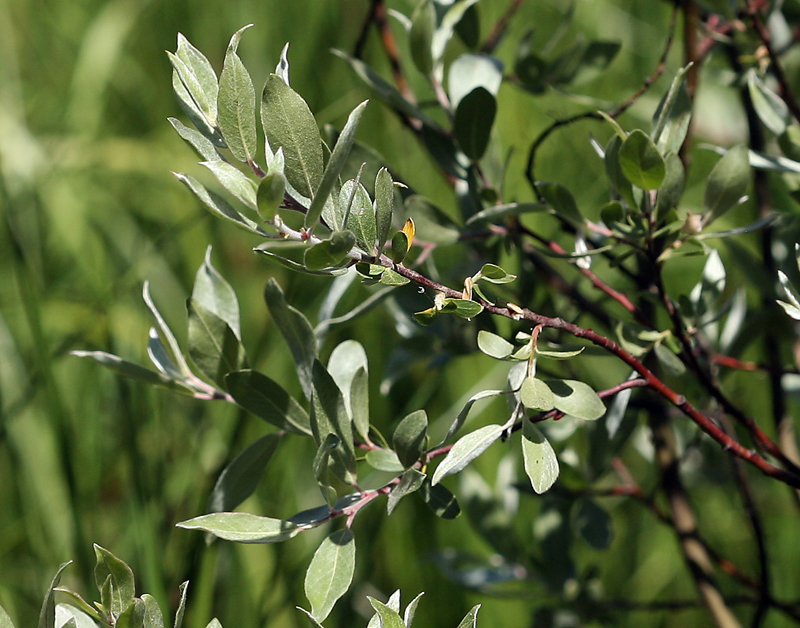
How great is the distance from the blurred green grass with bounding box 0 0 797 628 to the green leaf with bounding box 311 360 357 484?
228 millimetres

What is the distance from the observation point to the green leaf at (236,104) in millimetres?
307

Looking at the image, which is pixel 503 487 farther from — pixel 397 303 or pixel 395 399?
pixel 395 399

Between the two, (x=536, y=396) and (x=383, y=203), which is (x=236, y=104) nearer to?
(x=383, y=203)

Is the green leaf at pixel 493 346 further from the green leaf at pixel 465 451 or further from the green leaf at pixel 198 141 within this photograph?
the green leaf at pixel 198 141

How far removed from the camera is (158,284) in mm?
1199

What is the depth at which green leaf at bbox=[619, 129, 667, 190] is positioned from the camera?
1.22 feet

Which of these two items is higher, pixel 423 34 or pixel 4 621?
pixel 423 34

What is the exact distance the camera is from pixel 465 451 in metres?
0.33

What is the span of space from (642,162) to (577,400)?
121 millimetres

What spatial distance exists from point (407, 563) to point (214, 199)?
74 cm

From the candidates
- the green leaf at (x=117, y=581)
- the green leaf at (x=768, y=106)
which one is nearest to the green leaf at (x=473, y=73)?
the green leaf at (x=768, y=106)

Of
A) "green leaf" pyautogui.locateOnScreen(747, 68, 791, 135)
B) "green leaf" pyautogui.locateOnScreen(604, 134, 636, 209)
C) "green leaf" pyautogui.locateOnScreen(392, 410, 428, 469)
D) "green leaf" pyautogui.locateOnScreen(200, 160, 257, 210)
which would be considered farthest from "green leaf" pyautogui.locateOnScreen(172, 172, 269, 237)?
"green leaf" pyautogui.locateOnScreen(747, 68, 791, 135)

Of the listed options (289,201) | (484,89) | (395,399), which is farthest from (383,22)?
(395,399)

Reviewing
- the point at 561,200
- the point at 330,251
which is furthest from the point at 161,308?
the point at 330,251
